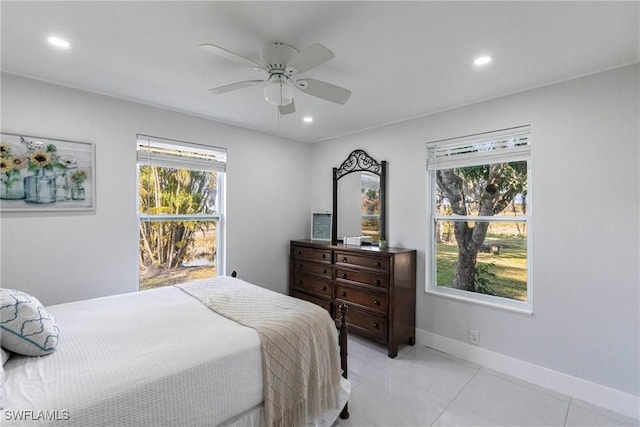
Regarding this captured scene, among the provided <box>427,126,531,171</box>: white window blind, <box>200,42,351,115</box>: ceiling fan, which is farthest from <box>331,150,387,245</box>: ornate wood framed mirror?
<box>200,42,351,115</box>: ceiling fan

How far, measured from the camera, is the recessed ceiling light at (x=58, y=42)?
1.78 meters

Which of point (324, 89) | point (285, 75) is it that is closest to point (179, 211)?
point (285, 75)

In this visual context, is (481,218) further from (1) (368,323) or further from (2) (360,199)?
(1) (368,323)

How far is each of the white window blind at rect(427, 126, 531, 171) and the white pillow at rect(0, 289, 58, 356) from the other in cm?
316

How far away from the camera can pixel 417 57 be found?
1969 millimetres

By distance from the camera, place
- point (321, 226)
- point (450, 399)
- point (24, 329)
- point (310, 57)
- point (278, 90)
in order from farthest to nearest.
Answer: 1. point (321, 226)
2. point (450, 399)
3. point (278, 90)
4. point (310, 57)
5. point (24, 329)

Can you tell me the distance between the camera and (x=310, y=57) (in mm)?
1591

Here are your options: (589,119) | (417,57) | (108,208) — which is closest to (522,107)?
(589,119)

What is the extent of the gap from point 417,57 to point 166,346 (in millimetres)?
2269

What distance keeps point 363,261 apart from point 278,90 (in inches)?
75.8

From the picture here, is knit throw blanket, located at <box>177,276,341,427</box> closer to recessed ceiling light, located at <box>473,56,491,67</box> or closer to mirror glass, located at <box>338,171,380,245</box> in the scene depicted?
mirror glass, located at <box>338,171,380,245</box>

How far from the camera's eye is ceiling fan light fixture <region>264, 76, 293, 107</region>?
1.88m

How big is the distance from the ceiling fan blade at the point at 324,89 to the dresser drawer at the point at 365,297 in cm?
192

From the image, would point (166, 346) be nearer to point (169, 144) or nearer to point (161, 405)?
point (161, 405)
